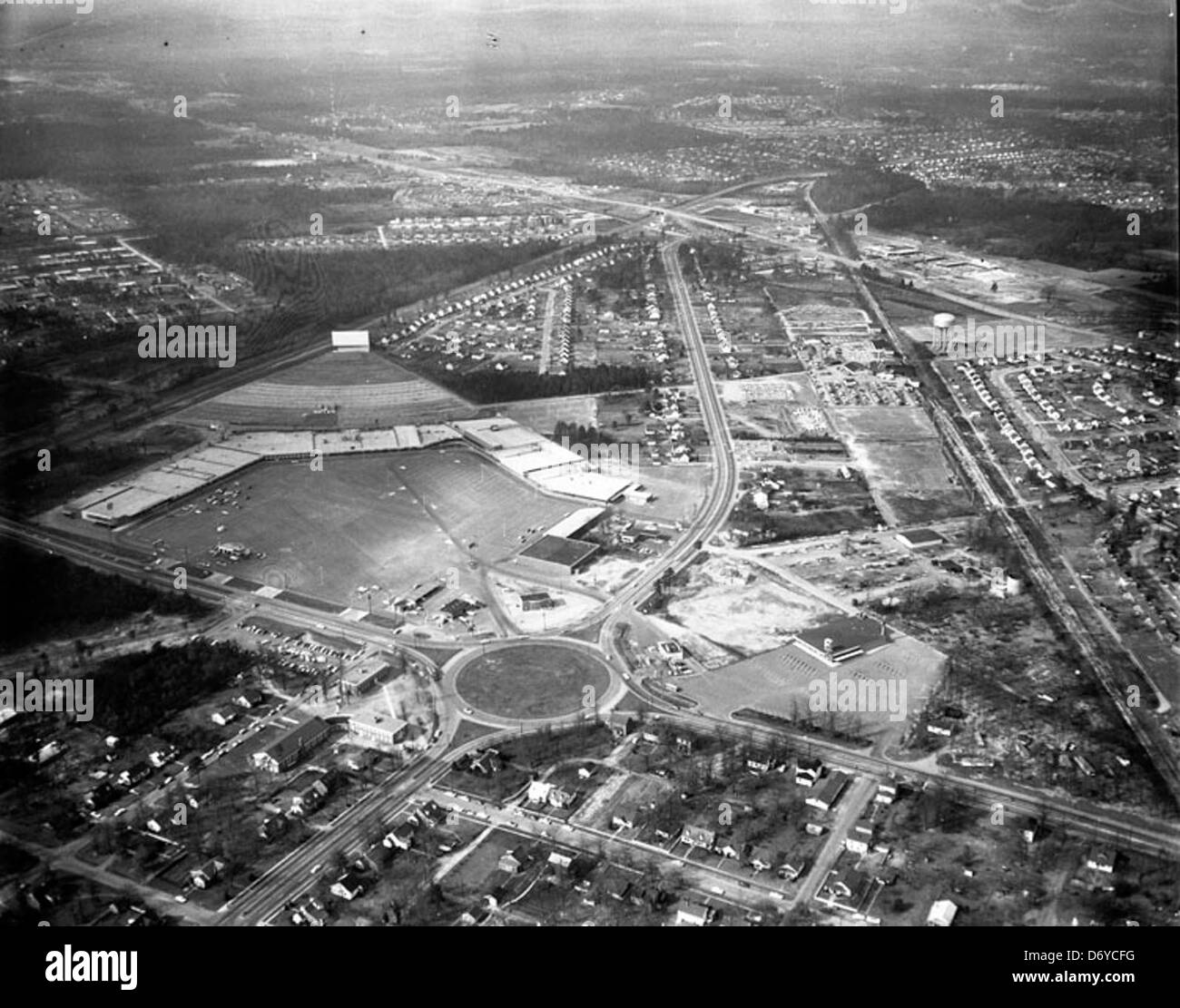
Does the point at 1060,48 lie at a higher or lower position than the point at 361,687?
higher

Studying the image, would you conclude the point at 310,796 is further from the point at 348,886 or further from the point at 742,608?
the point at 742,608

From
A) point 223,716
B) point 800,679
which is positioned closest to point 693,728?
point 800,679

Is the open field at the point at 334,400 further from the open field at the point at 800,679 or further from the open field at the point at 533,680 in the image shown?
the open field at the point at 800,679

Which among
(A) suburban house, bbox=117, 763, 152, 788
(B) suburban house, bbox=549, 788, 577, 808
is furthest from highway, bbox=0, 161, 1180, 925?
(A) suburban house, bbox=117, 763, 152, 788

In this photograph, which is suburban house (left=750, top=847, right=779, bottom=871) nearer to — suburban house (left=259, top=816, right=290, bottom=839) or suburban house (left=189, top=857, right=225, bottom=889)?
suburban house (left=259, top=816, right=290, bottom=839)

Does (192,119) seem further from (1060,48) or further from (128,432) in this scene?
(1060,48)
